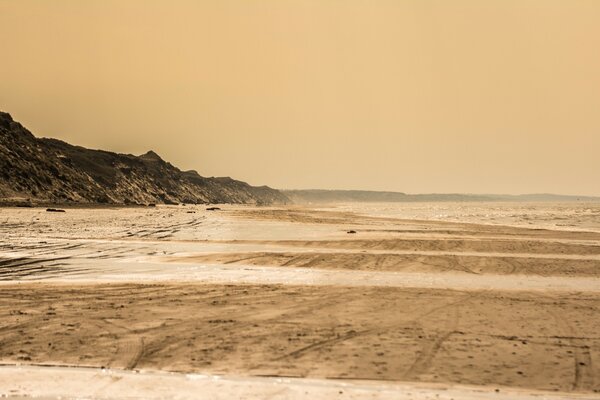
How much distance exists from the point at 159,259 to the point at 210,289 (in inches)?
280

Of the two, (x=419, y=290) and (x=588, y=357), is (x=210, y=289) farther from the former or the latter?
(x=588, y=357)

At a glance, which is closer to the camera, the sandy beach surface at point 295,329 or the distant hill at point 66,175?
the sandy beach surface at point 295,329

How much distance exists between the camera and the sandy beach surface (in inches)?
257

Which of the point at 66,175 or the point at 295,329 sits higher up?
the point at 66,175

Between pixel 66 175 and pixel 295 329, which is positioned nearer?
pixel 295 329

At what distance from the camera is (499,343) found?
8336 mm

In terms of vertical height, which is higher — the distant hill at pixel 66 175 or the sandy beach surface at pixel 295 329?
the distant hill at pixel 66 175

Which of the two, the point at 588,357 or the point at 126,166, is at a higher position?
the point at 126,166

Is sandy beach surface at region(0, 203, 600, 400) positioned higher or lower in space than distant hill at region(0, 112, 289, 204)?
lower

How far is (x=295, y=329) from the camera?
9016mm

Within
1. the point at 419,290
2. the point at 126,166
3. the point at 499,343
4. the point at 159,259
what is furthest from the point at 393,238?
the point at 126,166

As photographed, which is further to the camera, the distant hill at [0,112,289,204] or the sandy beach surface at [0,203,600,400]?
the distant hill at [0,112,289,204]

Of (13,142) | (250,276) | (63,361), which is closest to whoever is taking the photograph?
(63,361)

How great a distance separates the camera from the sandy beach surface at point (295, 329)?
6.52m
